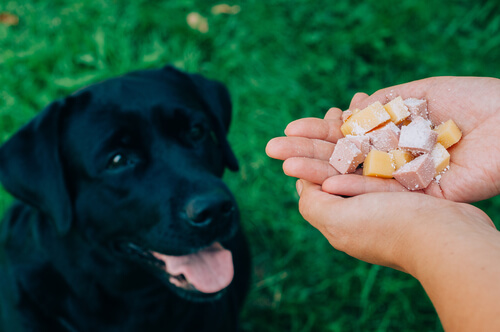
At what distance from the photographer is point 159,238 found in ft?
5.56

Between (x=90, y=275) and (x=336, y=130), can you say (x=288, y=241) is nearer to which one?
(x=336, y=130)

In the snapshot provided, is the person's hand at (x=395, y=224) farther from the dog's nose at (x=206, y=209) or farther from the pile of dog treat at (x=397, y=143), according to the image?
the dog's nose at (x=206, y=209)

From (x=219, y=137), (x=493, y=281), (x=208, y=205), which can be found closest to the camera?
(x=493, y=281)

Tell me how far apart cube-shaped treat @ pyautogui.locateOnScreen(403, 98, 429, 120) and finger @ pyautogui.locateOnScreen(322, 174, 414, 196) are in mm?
389

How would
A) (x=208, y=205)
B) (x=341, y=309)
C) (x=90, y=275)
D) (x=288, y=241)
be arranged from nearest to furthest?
(x=208, y=205)
(x=90, y=275)
(x=341, y=309)
(x=288, y=241)

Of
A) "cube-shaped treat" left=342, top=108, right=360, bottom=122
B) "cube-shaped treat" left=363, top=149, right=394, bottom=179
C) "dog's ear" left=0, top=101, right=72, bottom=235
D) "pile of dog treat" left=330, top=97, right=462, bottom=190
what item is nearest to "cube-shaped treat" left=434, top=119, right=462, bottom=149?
"pile of dog treat" left=330, top=97, right=462, bottom=190

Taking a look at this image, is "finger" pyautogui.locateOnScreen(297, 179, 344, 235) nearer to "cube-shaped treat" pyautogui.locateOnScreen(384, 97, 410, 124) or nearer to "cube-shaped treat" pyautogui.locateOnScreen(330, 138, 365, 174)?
"cube-shaped treat" pyautogui.locateOnScreen(330, 138, 365, 174)

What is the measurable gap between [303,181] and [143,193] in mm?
658

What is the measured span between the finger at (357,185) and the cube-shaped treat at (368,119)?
266 millimetres

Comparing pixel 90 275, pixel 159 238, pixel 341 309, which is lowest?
pixel 341 309

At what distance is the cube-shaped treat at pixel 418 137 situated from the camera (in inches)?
66.1

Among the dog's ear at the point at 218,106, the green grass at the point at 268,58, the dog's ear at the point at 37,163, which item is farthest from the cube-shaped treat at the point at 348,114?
the dog's ear at the point at 37,163

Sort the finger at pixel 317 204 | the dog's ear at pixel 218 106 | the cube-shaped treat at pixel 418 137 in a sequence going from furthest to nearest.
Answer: the dog's ear at pixel 218 106, the cube-shaped treat at pixel 418 137, the finger at pixel 317 204

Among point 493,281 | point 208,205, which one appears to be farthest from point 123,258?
point 493,281
